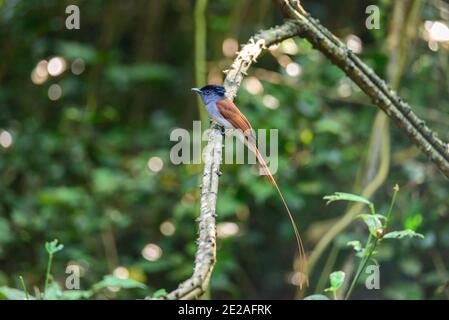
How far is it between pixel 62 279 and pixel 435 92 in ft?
8.51

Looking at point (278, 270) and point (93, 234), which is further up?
point (93, 234)

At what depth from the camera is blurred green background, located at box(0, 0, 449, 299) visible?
164 inches

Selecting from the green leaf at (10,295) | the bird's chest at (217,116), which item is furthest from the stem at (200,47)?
the green leaf at (10,295)

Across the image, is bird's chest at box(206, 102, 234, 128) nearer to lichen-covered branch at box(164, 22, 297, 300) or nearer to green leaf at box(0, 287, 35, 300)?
lichen-covered branch at box(164, 22, 297, 300)

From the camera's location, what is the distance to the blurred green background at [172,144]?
13.7 ft

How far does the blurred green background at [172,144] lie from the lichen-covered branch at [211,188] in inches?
66.3

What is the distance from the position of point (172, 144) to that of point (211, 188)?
3399 mm

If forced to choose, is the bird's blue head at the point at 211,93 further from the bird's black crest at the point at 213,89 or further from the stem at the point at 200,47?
the stem at the point at 200,47

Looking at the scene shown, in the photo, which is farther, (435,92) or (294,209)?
(294,209)

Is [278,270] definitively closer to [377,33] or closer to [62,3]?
[377,33]

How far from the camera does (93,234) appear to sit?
15.3 feet

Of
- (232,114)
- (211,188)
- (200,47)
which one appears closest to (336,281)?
(211,188)

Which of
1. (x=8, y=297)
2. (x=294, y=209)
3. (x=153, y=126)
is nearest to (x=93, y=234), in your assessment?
(x=153, y=126)

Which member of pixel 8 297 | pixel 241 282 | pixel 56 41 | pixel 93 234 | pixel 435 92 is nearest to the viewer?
pixel 8 297
